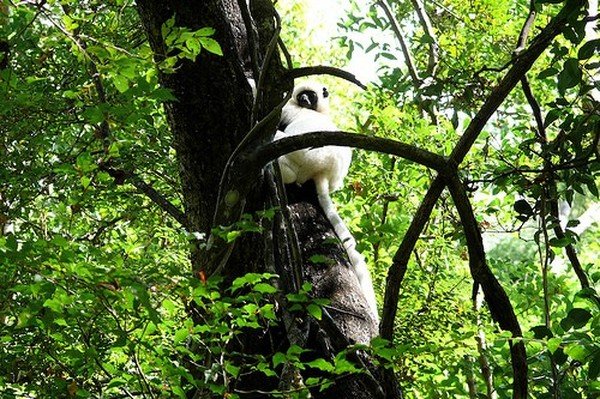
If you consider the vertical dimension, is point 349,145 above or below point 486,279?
above

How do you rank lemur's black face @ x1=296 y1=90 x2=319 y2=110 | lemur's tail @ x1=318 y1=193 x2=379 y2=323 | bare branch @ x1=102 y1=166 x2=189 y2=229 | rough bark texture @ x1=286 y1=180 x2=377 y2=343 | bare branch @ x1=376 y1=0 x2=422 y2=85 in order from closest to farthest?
rough bark texture @ x1=286 y1=180 x2=377 y2=343
lemur's tail @ x1=318 y1=193 x2=379 y2=323
bare branch @ x1=102 y1=166 x2=189 y2=229
bare branch @ x1=376 y1=0 x2=422 y2=85
lemur's black face @ x1=296 y1=90 x2=319 y2=110

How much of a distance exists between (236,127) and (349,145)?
1.49 ft

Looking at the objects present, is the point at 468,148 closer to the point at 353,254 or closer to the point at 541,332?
the point at 541,332

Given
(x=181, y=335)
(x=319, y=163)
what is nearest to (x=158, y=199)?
(x=319, y=163)

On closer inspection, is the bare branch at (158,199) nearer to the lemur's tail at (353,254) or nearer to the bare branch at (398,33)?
the lemur's tail at (353,254)

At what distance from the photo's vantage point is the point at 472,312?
4.35 metres

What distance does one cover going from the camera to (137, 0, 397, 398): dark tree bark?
2.42m

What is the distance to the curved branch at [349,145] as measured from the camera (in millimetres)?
2104

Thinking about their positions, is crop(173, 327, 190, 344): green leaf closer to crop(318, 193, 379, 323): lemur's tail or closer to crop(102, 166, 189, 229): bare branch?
crop(318, 193, 379, 323): lemur's tail

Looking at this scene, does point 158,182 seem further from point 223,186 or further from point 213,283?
point 213,283

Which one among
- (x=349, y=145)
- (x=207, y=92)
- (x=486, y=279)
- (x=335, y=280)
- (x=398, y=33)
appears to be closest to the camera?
(x=486, y=279)

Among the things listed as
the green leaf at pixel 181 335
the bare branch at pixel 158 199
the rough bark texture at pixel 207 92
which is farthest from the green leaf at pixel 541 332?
the bare branch at pixel 158 199

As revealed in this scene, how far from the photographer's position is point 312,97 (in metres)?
5.24

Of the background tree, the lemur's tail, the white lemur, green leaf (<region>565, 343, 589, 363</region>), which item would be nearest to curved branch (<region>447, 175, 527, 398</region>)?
the background tree
